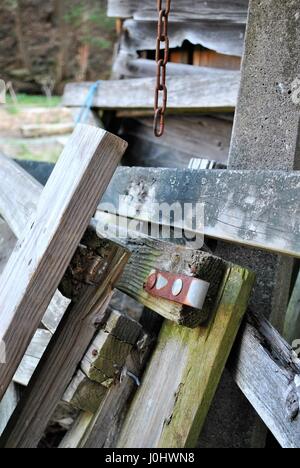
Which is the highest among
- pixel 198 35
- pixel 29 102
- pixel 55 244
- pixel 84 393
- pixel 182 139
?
pixel 55 244

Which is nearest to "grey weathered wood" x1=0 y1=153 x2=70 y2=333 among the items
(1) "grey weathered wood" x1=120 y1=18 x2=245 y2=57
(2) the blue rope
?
(1) "grey weathered wood" x1=120 y1=18 x2=245 y2=57

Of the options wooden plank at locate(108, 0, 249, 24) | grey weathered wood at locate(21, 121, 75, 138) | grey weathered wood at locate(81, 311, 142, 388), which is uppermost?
wooden plank at locate(108, 0, 249, 24)

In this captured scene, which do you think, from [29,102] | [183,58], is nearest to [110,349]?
[183,58]

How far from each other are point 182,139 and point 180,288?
7.47 ft

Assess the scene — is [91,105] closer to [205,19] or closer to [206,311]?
[205,19]

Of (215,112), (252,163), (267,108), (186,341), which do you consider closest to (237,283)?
(186,341)

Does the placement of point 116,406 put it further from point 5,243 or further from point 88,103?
point 88,103

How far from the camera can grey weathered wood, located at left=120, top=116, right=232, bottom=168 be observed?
3.25 meters

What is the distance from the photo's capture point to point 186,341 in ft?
4.94

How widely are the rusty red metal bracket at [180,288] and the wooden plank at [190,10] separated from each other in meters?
1.88

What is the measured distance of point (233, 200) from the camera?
54.9 inches

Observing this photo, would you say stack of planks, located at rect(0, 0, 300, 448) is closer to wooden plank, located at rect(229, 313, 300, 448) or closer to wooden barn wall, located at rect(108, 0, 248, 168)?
wooden plank, located at rect(229, 313, 300, 448)

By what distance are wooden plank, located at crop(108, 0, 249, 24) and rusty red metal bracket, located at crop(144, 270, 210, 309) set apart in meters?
1.88

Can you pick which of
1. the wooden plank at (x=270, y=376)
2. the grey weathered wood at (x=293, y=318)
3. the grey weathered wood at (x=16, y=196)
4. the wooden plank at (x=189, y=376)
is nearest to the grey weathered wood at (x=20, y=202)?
the grey weathered wood at (x=16, y=196)
